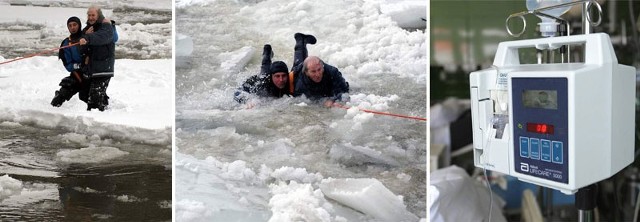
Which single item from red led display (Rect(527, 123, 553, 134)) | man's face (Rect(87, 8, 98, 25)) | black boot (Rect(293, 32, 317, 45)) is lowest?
red led display (Rect(527, 123, 553, 134))

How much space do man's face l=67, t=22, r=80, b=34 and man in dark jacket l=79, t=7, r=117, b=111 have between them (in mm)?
25

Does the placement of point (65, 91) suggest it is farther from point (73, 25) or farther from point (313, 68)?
point (313, 68)

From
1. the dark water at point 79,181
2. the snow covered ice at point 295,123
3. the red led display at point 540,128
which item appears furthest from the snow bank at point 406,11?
the dark water at point 79,181

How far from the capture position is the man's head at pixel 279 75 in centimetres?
210

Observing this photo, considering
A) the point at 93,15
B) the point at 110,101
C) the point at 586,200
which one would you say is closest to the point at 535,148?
the point at 586,200

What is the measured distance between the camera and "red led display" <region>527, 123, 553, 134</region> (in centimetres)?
156

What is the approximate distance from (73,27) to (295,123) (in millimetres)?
917

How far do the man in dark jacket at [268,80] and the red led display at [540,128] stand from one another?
92 cm

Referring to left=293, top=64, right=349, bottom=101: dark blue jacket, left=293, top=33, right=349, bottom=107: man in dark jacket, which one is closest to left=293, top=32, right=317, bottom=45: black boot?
left=293, top=33, right=349, bottom=107: man in dark jacket

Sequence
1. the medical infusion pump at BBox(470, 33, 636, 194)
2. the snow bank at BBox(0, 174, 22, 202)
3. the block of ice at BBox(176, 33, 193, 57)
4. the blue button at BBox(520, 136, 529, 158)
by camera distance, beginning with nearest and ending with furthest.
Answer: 1. the medical infusion pump at BBox(470, 33, 636, 194)
2. the blue button at BBox(520, 136, 529, 158)
3. the snow bank at BBox(0, 174, 22, 202)
4. the block of ice at BBox(176, 33, 193, 57)

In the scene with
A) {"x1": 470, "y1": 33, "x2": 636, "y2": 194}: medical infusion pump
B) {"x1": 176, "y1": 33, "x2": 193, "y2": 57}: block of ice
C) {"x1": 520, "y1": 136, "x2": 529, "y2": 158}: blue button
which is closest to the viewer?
{"x1": 470, "y1": 33, "x2": 636, "y2": 194}: medical infusion pump

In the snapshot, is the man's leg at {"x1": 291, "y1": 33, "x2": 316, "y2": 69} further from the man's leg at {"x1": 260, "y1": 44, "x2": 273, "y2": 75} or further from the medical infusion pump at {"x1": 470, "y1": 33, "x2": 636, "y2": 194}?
the medical infusion pump at {"x1": 470, "y1": 33, "x2": 636, "y2": 194}

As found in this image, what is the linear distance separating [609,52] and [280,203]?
1.26 m

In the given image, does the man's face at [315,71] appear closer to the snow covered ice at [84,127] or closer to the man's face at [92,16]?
the snow covered ice at [84,127]
